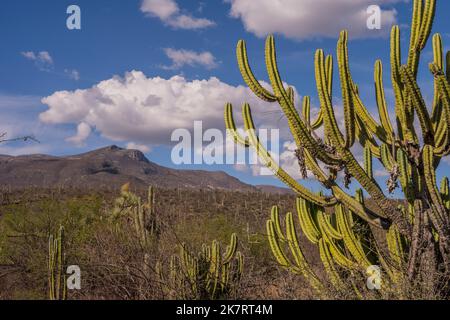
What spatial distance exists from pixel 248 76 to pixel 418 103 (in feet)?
6.37

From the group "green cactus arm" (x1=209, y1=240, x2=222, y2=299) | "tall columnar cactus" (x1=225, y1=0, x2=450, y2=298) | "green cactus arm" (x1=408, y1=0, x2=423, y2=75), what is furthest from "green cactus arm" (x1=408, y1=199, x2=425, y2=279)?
"green cactus arm" (x1=209, y1=240, x2=222, y2=299)

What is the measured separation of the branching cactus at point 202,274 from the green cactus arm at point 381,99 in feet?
8.89

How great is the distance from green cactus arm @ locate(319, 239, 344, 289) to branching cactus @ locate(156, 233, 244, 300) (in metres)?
1.17

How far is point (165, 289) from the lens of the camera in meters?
6.25

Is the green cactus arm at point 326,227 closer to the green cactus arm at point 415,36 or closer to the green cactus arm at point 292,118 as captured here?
the green cactus arm at point 292,118

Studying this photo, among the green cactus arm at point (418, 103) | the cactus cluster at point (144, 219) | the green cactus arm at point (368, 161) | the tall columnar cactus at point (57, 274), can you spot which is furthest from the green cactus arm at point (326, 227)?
the tall columnar cactus at point (57, 274)

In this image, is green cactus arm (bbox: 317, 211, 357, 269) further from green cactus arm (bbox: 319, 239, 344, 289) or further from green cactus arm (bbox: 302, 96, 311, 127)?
green cactus arm (bbox: 302, 96, 311, 127)

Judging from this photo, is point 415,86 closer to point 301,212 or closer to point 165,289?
point 301,212

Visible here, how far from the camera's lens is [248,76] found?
5.97 m

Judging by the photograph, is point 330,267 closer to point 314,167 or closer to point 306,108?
point 314,167

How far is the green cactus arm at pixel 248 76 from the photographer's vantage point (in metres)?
5.76

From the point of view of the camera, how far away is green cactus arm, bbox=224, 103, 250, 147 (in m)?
6.45

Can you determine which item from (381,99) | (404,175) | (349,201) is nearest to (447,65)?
(381,99)

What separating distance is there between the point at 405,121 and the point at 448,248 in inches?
57.7
